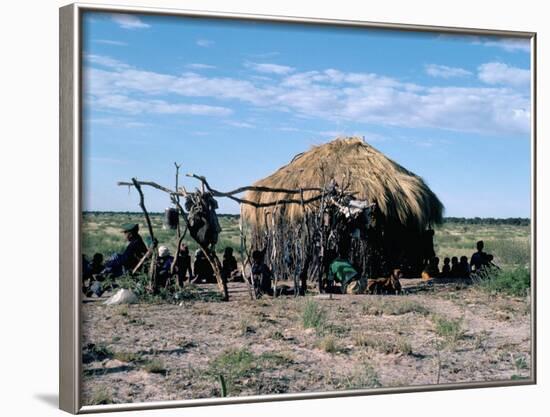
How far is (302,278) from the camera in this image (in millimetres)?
11656

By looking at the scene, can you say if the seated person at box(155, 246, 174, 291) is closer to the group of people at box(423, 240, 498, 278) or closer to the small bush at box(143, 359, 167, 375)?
the small bush at box(143, 359, 167, 375)

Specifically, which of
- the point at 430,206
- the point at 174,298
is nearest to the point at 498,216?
the point at 430,206

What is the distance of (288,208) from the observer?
460 inches

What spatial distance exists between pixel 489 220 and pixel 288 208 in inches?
74.0

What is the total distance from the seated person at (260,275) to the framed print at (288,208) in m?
0.02

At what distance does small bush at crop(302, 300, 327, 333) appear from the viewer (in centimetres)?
1149

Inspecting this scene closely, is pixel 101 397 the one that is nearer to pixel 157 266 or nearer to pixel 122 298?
pixel 122 298

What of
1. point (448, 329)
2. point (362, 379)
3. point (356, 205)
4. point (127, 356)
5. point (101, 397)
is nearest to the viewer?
point (101, 397)

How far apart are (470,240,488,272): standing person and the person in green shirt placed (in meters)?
1.23

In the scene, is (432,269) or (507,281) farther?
(507,281)

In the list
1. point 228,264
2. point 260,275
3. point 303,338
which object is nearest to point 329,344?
point 303,338

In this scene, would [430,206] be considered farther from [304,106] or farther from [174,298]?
[174,298]

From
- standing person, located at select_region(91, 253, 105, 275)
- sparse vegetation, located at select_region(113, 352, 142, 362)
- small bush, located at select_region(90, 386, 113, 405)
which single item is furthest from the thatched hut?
small bush, located at select_region(90, 386, 113, 405)

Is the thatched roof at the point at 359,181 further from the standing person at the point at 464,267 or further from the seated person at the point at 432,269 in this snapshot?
the standing person at the point at 464,267
